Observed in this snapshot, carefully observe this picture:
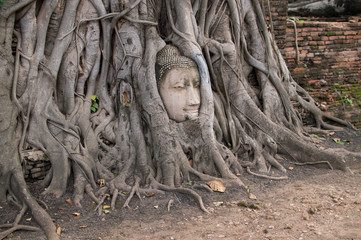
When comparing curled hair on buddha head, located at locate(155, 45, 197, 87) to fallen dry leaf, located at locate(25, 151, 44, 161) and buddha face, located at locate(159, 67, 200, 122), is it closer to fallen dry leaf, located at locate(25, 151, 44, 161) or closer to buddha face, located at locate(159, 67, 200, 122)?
buddha face, located at locate(159, 67, 200, 122)

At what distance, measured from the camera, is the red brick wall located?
23.0 ft

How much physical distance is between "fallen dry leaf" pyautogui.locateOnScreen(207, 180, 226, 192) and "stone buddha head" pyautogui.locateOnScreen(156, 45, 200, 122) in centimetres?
87

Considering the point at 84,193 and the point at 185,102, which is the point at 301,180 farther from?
the point at 84,193

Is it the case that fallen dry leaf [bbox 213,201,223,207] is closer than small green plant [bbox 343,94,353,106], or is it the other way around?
fallen dry leaf [bbox 213,201,223,207]

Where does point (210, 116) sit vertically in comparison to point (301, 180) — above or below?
above

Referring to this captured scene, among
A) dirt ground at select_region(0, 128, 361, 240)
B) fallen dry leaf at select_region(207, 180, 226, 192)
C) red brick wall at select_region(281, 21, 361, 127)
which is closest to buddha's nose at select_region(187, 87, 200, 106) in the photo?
fallen dry leaf at select_region(207, 180, 226, 192)

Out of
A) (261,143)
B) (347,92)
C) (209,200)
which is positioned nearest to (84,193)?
(209,200)

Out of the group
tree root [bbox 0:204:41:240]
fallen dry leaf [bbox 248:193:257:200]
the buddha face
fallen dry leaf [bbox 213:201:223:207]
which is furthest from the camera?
the buddha face

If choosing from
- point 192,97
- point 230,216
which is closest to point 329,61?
point 192,97

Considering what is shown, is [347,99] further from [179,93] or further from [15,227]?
[15,227]

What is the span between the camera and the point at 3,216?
350 centimetres

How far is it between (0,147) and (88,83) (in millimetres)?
1309

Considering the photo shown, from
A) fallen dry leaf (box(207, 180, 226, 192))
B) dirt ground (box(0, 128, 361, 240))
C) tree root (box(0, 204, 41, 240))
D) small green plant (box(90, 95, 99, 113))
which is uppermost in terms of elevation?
small green plant (box(90, 95, 99, 113))

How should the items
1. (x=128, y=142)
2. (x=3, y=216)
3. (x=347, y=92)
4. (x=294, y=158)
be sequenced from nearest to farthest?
(x=3, y=216), (x=128, y=142), (x=294, y=158), (x=347, y=92)
